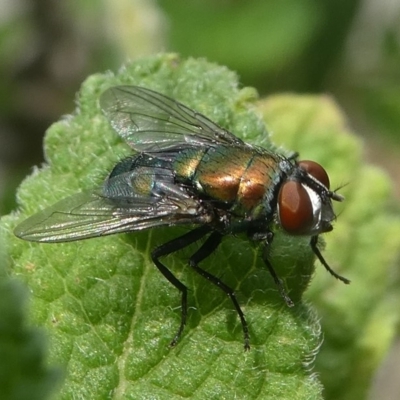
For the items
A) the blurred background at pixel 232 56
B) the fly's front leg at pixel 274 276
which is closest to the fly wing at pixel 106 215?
the fly's front leg at pixel 274 276

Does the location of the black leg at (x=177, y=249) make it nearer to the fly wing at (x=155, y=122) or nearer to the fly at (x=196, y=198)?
the fly at (x=196, y=198)

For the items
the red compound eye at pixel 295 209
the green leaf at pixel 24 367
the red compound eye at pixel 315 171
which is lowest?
the green leaf at pixel 24 367

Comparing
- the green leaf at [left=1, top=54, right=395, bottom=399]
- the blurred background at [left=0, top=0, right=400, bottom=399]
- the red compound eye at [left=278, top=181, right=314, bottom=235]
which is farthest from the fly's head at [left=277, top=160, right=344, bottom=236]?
the blurred background at [left=0, top=0, right=400, bottom=399]

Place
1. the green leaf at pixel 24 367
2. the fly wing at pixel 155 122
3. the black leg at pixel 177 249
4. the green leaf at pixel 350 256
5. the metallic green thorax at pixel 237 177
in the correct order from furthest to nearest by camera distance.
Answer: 1. the green leaf at pixel 350 256
2. the fly wing at pixel 155 122
3. the metallic green thorax at pixel 237 177
4. the black leg at pixel 177 249
5. the green leaf at pixel 24 367

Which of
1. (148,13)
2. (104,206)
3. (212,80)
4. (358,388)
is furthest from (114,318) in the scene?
(148,13)

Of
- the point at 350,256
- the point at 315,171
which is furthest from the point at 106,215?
the point at 350,256

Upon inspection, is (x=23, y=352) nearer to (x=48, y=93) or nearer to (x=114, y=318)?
(x=114, y=318)
